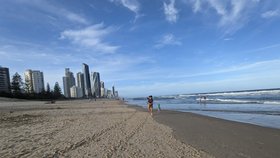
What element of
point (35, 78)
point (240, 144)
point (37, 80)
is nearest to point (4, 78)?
point (35, 78)

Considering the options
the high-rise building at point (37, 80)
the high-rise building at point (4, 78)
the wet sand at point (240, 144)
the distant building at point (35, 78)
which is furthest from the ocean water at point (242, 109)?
the high-rise building at point (37, 80)

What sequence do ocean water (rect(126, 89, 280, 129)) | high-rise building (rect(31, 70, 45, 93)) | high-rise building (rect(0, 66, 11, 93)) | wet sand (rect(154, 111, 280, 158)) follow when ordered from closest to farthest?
wet sand (rect(154, 111, 280, 158)), ocean water (rect(126, 89, 280, 129)), high-rise building (rect(0, 66, 11, 93)), high-rise building (rect(31, 70, 45, 93))

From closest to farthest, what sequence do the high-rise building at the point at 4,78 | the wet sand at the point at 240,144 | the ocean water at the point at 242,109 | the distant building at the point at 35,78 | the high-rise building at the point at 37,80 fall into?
the wet sand at the point at 240,144 < the ocean water at the point at 242,109 < the high-rise building at the point at 4,78 < the distant building at the point at 35,78 < the high-rise building at the point at 37,80

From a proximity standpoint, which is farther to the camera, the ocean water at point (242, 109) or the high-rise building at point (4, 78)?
the high-rise building at point (4, 78)

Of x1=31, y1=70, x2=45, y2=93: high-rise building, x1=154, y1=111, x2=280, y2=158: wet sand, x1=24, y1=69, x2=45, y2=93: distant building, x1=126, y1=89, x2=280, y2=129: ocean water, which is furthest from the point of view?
x1=31, y1=70, x2=45, y2=93: high-rise building

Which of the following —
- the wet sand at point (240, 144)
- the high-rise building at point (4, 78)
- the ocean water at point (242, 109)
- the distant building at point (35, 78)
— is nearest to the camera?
the wet sand at point (240, 144)

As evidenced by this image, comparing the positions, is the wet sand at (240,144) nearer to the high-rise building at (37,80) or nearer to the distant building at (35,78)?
the distant building at (35,78)

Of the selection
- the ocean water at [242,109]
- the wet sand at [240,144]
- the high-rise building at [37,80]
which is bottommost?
the ocean water at [242,109]

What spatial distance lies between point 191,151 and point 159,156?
1.17 m

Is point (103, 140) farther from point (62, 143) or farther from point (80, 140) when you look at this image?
point (62, 143)

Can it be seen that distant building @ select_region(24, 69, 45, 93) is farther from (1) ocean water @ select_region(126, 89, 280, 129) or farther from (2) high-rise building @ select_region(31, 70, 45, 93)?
(1) ocean water @ select_region(126, 89, 280, 129)

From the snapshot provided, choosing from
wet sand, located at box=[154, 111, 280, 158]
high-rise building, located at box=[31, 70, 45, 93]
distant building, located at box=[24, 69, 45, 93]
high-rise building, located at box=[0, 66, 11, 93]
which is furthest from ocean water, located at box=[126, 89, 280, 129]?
high-rise building, located at box=[31, 70, 45, 93]

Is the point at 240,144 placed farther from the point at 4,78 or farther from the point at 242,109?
the point at 4,78

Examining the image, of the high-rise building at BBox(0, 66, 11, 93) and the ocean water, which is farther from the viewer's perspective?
the high-rise building at BBox(0, 66, 11, 93)
